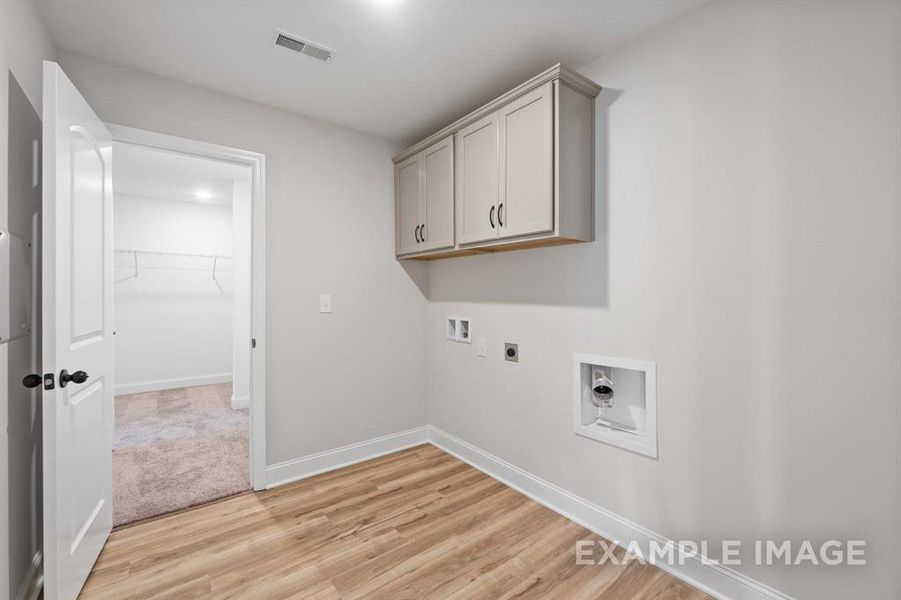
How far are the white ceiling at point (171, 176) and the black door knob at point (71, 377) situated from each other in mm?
2392

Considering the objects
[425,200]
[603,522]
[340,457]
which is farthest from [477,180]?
[340,457]

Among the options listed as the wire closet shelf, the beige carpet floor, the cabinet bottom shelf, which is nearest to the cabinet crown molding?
the cabinet bottom shelf

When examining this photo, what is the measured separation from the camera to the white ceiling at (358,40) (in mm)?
1843

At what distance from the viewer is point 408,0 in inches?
70.2

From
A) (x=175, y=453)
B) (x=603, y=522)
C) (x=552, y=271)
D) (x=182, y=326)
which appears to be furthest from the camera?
(x=182, y=326)

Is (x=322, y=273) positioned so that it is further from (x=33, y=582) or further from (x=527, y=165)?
(x=33, y=582)

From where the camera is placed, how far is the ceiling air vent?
6.74 feet

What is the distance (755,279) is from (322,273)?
2528 mm

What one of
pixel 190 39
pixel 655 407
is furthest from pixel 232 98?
pixel 655 407

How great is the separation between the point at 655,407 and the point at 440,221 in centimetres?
171

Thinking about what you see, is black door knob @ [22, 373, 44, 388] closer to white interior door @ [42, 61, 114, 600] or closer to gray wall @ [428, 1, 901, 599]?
white interior door @ [42, 61, 114, 600]

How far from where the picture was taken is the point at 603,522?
2182mm

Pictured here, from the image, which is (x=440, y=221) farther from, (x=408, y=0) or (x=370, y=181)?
(x=408, y=0)

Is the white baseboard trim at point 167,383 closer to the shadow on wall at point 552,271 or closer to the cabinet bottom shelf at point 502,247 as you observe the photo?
the cabinet bottom shelf at point 502,247
